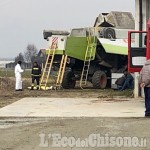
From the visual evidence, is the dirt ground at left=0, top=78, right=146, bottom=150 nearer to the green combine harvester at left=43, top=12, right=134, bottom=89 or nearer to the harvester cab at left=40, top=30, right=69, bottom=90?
the green combine harvester at left=43, top=12, right=134, bottom=89

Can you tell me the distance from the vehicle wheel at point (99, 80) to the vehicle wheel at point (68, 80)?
1.29 metres

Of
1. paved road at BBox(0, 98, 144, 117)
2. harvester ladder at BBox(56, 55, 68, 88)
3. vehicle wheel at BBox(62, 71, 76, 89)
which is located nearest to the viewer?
paved road at BBox(0, 98, 144, 117)

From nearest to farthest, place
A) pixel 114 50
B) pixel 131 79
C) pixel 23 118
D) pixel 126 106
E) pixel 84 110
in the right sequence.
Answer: pixel 23 118
pixel 84 110
pixel 126 106
pixel 131 79
pixel 114 50

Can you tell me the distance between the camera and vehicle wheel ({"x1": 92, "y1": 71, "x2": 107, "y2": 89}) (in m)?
26.3

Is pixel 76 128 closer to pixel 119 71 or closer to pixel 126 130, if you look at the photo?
pixel 126 130

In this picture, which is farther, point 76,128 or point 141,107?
point 141,107

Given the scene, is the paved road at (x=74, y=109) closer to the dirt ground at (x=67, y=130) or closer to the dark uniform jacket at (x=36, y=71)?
the dirt ground at (x=67, y=130)

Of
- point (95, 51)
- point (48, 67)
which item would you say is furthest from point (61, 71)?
point (95, 51)

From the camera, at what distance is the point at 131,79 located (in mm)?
23812

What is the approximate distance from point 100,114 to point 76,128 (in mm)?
3102

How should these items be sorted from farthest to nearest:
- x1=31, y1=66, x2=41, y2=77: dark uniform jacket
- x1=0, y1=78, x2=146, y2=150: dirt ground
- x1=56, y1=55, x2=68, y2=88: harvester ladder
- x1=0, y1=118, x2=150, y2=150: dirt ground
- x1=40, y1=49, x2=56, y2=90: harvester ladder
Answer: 1. x1=31, y1=66, x2=41, y2=77: dark uniform jacket
2. x1=40, y1=49, x2=56, y2=90: harvester ladder
3. x1=56, y1=55, x2=68, y2=88: harvester ladder
4. x1=0, y1=78, x2=146, y2=150: dirt ground
5. x1=0, y1=118, x2=150, y2=150: dirt ground

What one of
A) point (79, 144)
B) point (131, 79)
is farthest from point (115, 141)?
point (131, 79)

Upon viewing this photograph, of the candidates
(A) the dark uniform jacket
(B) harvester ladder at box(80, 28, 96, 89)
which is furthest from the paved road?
(A) the dark uniform jacket

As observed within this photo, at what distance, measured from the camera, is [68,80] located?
1060 inches
